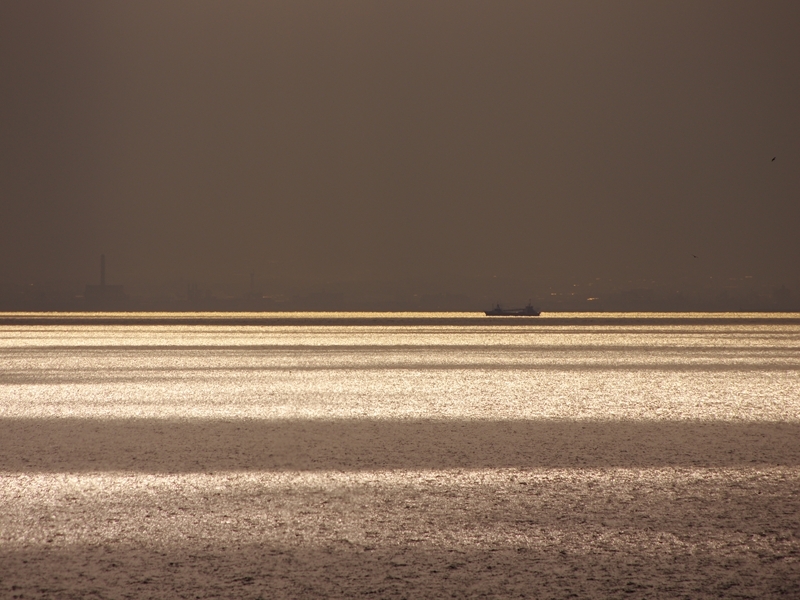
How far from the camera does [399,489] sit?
5895 millimetres

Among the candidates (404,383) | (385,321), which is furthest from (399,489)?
(385,321)

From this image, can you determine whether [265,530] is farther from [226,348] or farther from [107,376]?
[226,348]

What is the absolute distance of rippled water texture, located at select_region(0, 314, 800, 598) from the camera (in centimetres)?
408

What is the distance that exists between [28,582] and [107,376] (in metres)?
10.9

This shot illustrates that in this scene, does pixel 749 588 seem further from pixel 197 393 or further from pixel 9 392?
pixel 9 392

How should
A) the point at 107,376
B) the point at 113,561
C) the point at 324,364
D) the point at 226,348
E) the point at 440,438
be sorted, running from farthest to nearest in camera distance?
the point at 226,348 < the point at 324,364 < the point at 107,376 < the point at 440,438 < the point at 113,561

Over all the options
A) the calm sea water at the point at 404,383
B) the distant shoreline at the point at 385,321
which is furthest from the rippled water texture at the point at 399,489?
the distant shoreline at the point at 385,321

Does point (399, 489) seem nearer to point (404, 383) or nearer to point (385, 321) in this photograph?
point (404, 383)

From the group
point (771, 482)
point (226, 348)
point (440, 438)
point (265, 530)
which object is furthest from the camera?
point (226, 348)

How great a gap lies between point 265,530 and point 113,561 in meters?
0.93

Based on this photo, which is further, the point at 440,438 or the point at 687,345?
the point at 687,345

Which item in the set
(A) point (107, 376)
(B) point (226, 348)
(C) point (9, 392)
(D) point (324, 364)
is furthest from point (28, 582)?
(B) point (226, 348)

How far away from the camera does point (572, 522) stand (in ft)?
16.4

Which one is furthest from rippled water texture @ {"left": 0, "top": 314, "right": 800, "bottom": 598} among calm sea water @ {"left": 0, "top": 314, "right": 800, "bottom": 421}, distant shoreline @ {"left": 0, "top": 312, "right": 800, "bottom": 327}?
distant shoreline @ {"left": 0, "top": 312, "right": 800, "bottom": 327}
